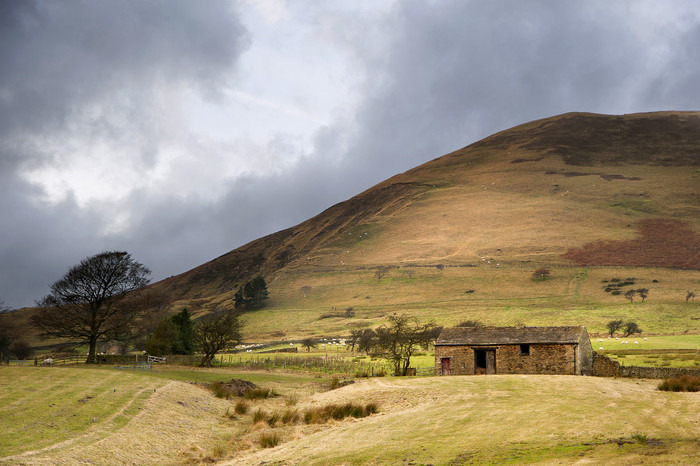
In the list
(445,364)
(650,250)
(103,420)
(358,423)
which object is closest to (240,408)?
(358,423)

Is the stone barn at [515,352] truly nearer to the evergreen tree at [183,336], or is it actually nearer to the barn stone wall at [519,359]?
the barn stone wall at [519,359]

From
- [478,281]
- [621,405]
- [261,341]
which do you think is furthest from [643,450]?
[478,281]

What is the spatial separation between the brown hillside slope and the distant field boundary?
91576 millimetres

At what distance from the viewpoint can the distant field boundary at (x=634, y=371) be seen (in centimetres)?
3744

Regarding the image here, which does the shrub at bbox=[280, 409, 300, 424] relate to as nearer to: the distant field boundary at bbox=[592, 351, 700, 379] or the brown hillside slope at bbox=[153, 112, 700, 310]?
the distant field boundary at bbox=[592, 351, 700, 379]

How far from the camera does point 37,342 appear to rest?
4422 inches

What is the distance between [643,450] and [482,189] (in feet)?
577

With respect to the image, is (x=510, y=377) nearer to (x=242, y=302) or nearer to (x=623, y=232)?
(x=242, y=302)

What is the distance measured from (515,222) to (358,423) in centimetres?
13920

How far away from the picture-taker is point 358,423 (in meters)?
25.6

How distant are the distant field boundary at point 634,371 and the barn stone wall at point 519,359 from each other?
6.68 ft

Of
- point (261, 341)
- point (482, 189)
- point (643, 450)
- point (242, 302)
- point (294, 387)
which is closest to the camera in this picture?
point (643, 450)

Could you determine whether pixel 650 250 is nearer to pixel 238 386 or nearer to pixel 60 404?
pixel 238 386

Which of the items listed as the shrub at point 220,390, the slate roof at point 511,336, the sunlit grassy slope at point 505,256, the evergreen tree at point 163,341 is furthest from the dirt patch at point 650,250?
the shrub at point 220,390
